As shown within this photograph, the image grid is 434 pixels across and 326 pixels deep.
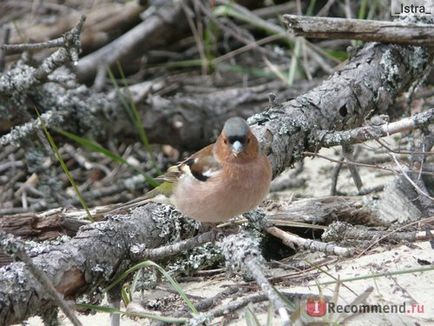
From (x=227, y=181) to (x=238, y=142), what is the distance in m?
0.18

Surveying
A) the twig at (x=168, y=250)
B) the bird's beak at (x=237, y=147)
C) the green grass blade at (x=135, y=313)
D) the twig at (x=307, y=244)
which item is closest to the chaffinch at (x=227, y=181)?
the bird's beak at (x=237, y=147)

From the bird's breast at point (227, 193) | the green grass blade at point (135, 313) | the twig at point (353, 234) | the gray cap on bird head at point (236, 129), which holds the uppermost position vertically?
the gray cap on bird head at point (236, 129)

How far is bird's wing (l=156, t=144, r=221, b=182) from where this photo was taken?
3.29 m

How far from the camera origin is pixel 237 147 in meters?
3.18

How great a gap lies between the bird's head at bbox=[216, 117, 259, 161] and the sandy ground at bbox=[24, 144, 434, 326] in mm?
524

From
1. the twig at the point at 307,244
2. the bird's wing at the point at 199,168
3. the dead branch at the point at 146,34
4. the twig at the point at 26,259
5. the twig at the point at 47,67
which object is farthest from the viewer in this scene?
the dead branch at the point at 146,34

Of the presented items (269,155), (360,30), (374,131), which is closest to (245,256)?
(374,131)

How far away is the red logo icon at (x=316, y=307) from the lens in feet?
8.41

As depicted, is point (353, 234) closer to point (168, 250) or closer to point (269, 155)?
point (269, 155)

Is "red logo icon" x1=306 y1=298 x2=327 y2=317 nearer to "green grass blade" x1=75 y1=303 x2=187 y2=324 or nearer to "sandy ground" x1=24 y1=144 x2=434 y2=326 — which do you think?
"sandy ground" x1=24 y1=144 x2=434 y2=326

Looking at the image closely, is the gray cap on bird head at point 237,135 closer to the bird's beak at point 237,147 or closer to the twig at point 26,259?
the bird's beak at point 237,147

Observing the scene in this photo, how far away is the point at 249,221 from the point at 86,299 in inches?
32.7

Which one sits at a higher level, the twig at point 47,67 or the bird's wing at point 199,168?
the twig at point 47,67

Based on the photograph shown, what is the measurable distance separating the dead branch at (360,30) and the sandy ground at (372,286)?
1194mm
